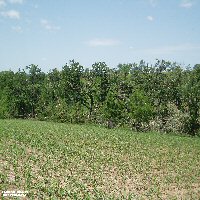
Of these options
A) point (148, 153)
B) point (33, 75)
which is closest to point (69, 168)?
point (148, 153)

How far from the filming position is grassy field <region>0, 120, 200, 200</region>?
53.4 feet

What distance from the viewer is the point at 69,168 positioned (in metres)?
21.2

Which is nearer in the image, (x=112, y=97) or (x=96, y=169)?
(x=96, y=169)

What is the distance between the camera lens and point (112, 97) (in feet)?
178

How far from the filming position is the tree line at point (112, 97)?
53938 millimetres

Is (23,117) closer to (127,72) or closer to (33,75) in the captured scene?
(33,75)

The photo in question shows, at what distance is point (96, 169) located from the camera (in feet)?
70.9

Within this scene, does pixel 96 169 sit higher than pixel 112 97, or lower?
lower

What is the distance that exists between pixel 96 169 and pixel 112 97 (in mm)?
33187

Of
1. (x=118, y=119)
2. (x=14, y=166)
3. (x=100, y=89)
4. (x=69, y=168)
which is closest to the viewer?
(x=14, y=166)

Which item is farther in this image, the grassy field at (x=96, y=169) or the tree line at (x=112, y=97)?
the tree line at (x=112, y=97)

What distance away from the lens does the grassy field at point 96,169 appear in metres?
16.3

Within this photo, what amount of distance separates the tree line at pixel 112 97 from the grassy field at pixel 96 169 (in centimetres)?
2067

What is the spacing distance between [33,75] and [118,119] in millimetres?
32349
